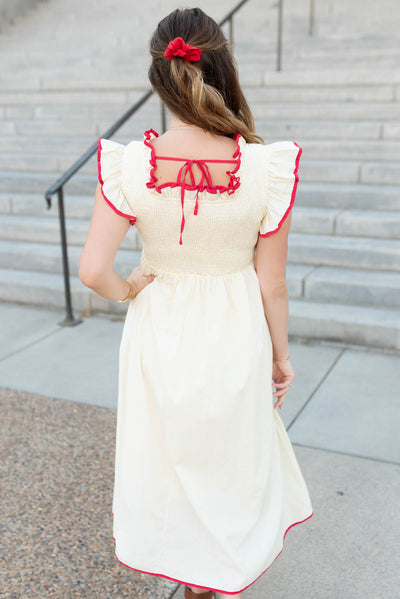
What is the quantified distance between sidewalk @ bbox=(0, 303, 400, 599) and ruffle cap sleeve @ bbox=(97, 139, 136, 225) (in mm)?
1441

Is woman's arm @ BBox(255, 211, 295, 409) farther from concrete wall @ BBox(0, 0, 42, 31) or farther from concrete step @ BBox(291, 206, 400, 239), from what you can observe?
concrete wall @ BBox(0, 0, 42, 31)

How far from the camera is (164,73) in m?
1.64

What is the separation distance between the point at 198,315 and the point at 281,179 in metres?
0.44

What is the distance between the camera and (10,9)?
35.8 feet

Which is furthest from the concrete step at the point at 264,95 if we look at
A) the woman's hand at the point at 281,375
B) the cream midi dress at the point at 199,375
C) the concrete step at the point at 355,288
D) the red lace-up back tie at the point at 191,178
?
the red lace-up back tie at the point at 191,178

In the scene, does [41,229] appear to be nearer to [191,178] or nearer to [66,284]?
[66,284]

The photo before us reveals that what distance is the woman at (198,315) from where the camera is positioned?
168 centimetres

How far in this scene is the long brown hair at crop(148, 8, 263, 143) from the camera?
160cm

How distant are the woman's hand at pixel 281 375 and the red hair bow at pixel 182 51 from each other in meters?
0.97

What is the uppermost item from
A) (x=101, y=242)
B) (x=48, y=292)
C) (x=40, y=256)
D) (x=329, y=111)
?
(x=101, y=242)

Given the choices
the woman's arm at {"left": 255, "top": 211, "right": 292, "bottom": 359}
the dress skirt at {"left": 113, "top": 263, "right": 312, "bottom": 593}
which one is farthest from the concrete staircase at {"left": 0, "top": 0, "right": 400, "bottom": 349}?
the dress skirt at {"left": 113, "top": 263, "right": 312, "bottom": 593}

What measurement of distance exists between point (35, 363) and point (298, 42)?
5755 millimetres

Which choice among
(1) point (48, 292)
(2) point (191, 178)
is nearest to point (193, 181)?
(2) point (191, 178)

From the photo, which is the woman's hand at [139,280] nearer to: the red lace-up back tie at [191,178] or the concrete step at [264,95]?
the red lace-up back tie at [191,178]
